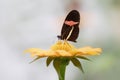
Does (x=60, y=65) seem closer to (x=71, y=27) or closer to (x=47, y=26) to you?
(x=71, y=27)

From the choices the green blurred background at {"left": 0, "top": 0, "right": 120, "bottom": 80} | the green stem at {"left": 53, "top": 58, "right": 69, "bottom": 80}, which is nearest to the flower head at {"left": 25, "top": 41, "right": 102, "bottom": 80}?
the green stem at {"left": 53, "top": 58, "right": 69, "bottom": 80}

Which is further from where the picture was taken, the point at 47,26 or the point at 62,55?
the point at 47,26

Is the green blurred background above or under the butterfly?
under

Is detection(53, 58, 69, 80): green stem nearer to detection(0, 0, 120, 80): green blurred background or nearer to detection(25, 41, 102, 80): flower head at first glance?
detection(25, 41, 102, 80): flower head

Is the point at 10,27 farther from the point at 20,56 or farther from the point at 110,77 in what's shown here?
the point at 110,77

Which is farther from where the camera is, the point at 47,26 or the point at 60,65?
the point at 47,26

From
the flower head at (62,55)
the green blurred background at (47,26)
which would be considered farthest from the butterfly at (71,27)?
the green blurred background at (47,26)

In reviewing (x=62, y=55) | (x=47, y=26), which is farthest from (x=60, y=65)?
(x=47, y=26)
